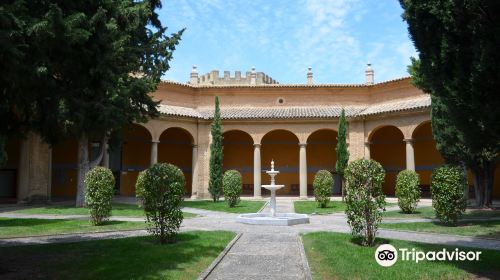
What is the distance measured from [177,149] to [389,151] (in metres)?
16.3

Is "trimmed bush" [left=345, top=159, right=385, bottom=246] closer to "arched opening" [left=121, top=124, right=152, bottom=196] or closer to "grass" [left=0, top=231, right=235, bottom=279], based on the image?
"grass" [left=0, top=231, right=235, bottom=279]

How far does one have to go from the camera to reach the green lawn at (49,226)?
1299 cm

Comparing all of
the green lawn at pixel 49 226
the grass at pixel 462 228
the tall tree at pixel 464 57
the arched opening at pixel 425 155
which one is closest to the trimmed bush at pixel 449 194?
the grass at pixel 462 228

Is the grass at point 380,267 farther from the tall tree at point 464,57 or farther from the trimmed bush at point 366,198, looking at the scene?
the tall tree at point 464,57

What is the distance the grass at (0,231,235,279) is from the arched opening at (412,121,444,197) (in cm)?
2323

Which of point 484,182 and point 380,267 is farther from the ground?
point 484,182

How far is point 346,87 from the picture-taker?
33.1 m

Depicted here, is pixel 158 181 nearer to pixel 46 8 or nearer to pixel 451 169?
pixel 46 8

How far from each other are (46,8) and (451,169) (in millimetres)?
12530

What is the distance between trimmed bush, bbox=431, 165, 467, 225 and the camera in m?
14.2

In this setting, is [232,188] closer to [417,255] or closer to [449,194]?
[449,194]

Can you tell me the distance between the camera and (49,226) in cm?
1425

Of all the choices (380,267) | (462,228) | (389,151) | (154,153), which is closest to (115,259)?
(380,267)

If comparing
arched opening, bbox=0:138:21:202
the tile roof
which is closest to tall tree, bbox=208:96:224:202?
the tile roof
